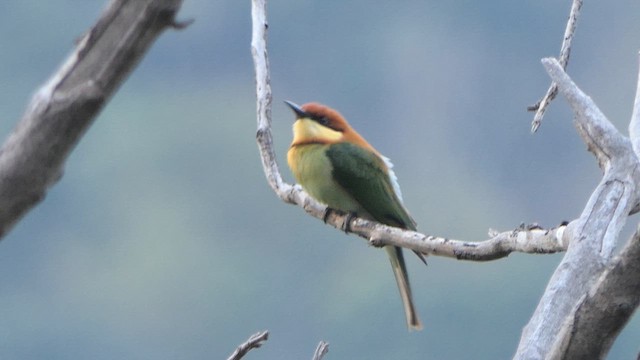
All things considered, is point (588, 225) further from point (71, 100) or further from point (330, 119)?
point (330, 119)

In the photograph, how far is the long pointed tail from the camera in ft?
13.6

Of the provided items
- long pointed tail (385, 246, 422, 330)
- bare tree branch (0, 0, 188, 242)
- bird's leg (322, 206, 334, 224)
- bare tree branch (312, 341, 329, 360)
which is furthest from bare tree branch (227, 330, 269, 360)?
long pointed tail (385, 246, 422, 330)

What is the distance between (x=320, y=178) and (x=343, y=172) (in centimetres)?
13

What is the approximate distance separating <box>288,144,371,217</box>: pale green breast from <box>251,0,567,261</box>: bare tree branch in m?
0.28

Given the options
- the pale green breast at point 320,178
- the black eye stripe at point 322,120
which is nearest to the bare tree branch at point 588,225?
Result: the pale green breast at point 320,178

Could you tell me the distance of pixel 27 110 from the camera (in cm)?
100

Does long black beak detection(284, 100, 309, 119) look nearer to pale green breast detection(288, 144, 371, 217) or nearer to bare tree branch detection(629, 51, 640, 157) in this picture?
Answer: pale green breast detection(288, 144, 371, 217)

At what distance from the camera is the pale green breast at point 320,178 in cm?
445

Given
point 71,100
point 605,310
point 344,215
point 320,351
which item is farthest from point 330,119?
point 71,100

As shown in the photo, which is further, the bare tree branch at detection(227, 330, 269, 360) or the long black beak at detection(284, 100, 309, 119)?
the long black beak at detection(284, 100, 309, 119)

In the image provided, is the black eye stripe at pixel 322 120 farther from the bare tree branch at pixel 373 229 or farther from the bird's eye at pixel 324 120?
the bare tree branch at pixel 373 229

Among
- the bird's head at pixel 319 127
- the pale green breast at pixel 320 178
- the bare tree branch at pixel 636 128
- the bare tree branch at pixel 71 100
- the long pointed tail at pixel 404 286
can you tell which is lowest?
the bare tree branch at pixel 71 100

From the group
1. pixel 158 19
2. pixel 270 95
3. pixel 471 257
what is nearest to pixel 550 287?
pixel 471 257

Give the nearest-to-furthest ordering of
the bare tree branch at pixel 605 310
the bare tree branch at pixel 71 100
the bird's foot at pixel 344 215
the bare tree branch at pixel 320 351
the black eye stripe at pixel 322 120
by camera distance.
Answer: the bare tree branch at pixel 71 100, the bare tree branch at pixel 605 310, the bare tree branch at pixel 320 351, the bird's foot at pixel 344 215, the black eye stripe at pixel 322 120
